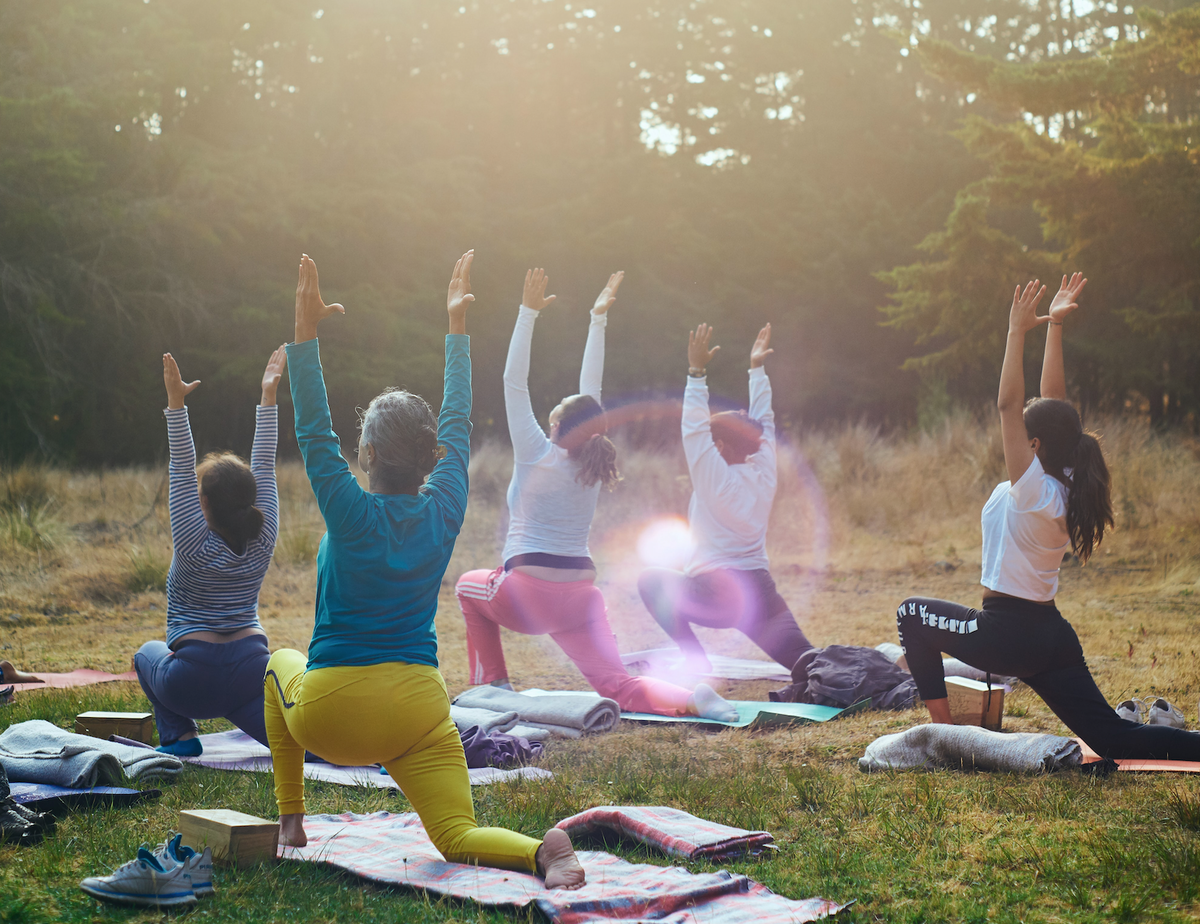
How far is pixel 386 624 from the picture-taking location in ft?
8.54

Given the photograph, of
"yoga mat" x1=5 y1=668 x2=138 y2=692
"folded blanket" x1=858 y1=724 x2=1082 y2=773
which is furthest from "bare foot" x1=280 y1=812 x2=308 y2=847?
"yoga mat" x1=5 y1=668 x2=138 y2=692

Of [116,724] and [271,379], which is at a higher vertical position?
[271,379]

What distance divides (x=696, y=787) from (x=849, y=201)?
24533mm

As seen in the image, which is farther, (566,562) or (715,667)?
(715,667)

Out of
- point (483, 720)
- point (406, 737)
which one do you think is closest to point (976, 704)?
point (483, 720)

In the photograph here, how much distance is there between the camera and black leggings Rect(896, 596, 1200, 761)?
351cm

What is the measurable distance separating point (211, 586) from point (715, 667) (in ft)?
11.2

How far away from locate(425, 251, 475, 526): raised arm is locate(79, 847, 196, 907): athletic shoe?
1.07m

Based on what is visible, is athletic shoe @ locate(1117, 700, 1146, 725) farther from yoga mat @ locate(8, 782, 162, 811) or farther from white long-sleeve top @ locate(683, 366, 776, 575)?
yoga mat @ locate(8, 782, 162, 811)

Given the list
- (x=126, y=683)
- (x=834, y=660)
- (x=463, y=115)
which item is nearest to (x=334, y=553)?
(x=834, y=660)

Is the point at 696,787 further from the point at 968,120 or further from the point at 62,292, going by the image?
the point at 62,292

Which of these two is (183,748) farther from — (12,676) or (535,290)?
(535,290)

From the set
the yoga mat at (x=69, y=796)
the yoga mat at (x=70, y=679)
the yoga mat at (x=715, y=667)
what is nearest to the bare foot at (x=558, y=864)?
the yoga mat at (x=69, y=796)

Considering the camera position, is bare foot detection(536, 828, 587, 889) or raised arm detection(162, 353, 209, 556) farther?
raised arm detection(162, 353, 209, 556)
